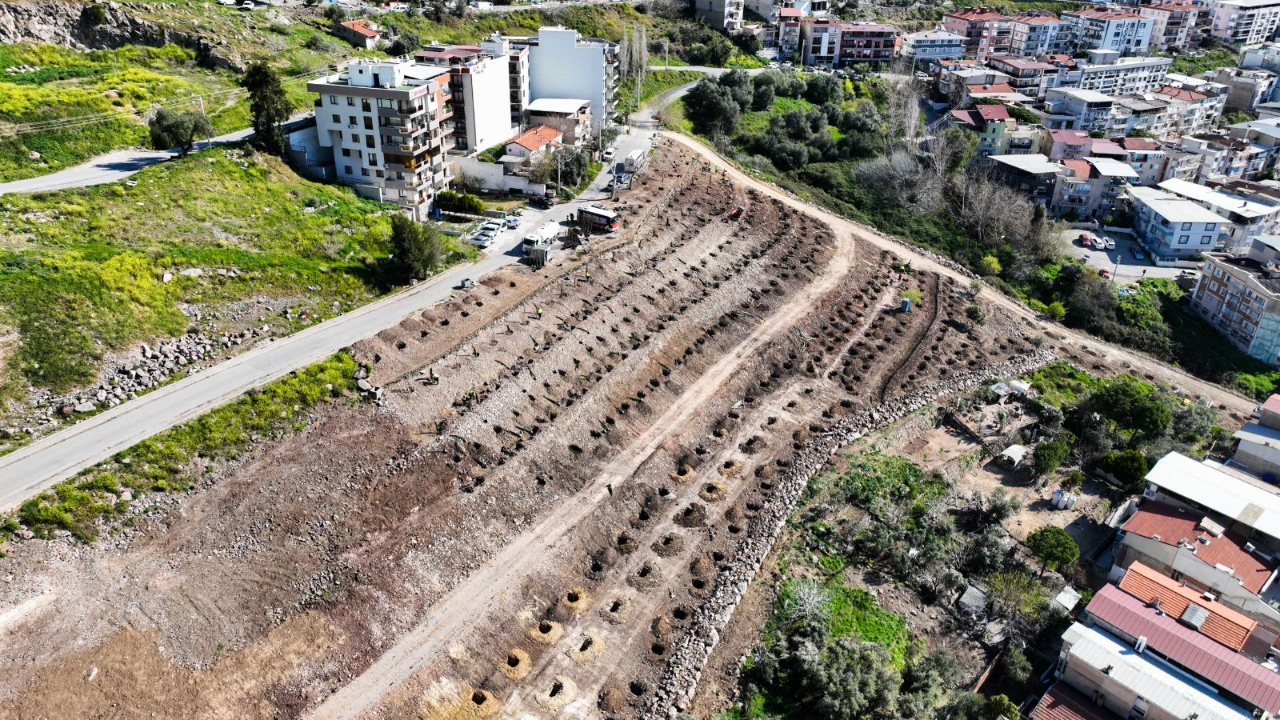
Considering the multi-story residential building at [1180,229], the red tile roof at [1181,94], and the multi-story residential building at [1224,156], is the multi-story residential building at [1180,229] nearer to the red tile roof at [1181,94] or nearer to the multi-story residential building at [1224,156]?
the multi-story residential building at [1224,156]

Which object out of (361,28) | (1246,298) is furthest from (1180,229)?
(361,28)

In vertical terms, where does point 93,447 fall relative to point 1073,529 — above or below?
above

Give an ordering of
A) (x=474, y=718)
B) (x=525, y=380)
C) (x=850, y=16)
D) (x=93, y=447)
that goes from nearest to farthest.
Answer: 1. (x=474, y=718)
2. (x=93, y=447)
3. (x=525, y=380)
4. (x=850, y=16)

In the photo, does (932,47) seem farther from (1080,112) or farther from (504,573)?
(504,573)

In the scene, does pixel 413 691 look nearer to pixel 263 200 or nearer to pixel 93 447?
pixel 93 447

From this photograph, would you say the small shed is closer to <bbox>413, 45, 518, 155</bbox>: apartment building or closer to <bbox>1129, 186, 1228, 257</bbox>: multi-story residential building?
<bbox>1129, 186, 1228, 257</bbox>: multi-story residential building

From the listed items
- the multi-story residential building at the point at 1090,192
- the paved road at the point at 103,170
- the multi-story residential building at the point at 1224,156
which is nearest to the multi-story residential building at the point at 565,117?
the paved road at the point at 103,170

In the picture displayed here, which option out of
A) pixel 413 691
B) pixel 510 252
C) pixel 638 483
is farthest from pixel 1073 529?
pixel 510 252
